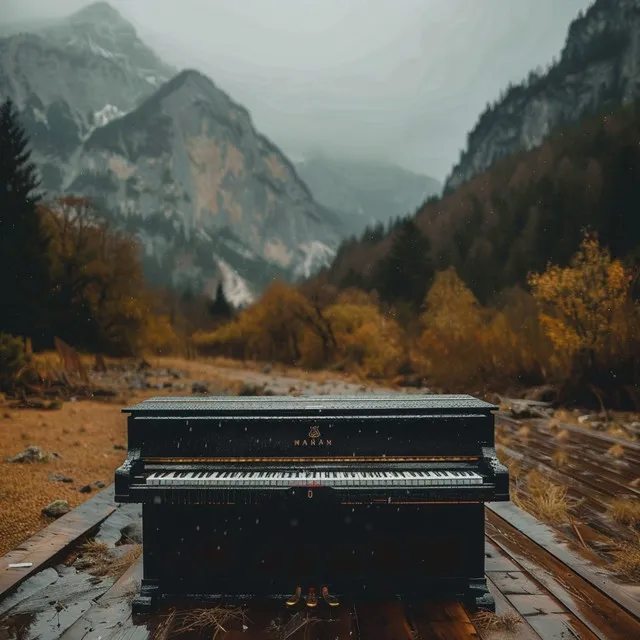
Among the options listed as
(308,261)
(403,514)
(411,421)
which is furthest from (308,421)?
(308,261)

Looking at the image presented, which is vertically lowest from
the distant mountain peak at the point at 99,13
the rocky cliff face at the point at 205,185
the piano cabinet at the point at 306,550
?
the piano cabinet at the point at 306,550

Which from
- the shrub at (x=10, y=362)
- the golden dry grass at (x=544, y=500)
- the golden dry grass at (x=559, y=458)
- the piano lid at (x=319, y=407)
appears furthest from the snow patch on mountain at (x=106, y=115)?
the piano lid at (x=319, y=407)

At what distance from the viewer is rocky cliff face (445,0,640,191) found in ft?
240

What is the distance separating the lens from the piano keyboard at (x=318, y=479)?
10.5 feet

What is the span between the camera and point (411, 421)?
346cm

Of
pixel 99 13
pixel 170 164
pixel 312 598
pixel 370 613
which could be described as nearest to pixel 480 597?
pixel 370 613

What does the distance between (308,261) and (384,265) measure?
347 ft

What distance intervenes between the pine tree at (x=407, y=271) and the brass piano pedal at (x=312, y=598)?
99.2ft

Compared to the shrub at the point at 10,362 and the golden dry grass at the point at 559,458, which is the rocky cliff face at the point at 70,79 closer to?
the shrub at the point at 10,362

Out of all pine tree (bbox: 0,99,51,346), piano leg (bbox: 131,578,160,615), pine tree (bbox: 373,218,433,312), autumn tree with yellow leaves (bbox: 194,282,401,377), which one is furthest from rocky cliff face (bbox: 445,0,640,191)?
piano leg (bbox: 131,578,160,615)

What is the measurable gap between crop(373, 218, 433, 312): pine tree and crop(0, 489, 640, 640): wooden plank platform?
2969 centimetres

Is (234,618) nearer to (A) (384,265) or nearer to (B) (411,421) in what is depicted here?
(B) (411,421)

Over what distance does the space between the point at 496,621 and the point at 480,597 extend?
192mm

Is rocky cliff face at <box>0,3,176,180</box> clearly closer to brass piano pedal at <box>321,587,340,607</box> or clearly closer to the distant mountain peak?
the distant mountain peak
